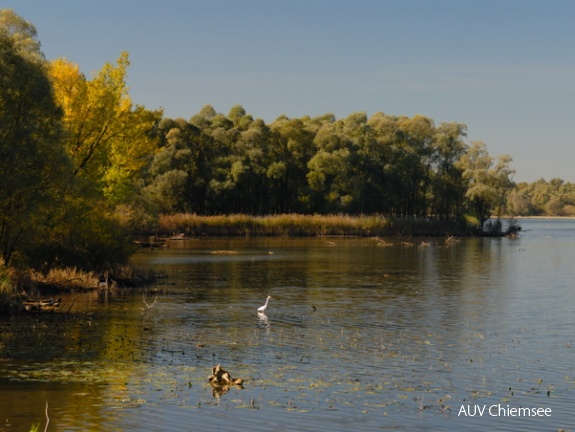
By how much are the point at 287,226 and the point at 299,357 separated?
312 feet

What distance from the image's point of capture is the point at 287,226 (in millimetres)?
125125

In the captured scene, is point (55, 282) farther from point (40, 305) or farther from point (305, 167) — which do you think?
point (305, 167)

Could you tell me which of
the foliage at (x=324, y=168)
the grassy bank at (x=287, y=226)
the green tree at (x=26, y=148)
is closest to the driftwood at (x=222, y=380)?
the green tree at (x=26, y=148)

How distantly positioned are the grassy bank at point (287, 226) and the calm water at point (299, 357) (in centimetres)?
6002

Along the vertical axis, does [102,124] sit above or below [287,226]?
above

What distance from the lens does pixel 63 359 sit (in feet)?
93.8

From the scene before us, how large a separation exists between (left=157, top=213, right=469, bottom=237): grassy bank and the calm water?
60.0 meters

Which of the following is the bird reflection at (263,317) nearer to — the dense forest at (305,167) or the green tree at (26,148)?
the green tree at (26,148)

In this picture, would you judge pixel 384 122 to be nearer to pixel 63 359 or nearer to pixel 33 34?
pixel 33 34

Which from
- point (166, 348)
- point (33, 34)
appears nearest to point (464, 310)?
point (166, 348)

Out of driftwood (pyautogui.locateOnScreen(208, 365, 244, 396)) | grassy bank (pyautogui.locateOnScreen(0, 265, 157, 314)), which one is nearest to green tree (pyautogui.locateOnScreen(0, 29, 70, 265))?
grassy bank (pyautogui.locateOnScreen(0, 265, 157, 314))

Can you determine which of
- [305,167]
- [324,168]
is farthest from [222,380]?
[305,167]

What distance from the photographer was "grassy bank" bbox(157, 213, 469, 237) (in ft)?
390

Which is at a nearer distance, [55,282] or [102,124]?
[55,282]
